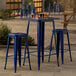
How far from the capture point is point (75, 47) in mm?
11992

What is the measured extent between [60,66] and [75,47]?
142 inches

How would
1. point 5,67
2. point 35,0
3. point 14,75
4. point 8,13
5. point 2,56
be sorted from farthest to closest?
point 35,0 → point 8,13 → point 2,56 → point 5,67 → point 14,75

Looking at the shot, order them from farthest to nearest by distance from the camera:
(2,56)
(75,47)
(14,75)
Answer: (75,47), (2,56), (14,75)

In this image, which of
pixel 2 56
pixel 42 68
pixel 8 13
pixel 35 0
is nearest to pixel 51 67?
pixel 42 68

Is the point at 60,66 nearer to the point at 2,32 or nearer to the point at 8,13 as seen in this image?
the point at 2,32

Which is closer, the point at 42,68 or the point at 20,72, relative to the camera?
the point at 20,72

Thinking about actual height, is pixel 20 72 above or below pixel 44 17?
below

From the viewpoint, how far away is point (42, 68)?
823 centimetres

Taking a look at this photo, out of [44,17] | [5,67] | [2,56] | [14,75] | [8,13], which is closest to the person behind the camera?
[14,75]

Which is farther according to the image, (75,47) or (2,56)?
(75,47)

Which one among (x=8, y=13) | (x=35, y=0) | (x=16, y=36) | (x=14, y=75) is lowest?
(x=14, y=75)

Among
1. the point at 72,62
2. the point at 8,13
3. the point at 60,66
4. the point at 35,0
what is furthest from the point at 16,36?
the point at 35,0

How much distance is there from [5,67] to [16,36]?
3.01ft

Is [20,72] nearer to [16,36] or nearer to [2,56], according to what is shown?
[16,36]
